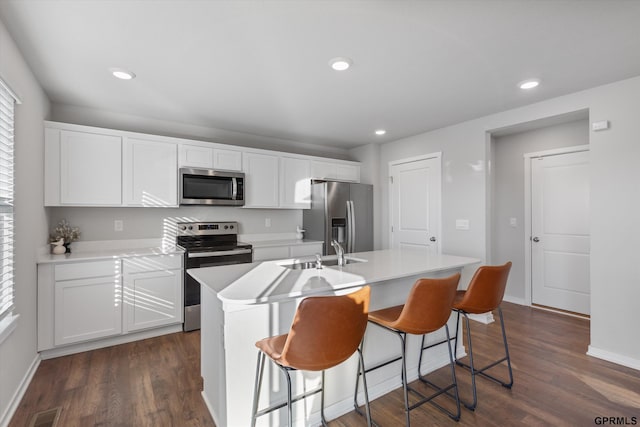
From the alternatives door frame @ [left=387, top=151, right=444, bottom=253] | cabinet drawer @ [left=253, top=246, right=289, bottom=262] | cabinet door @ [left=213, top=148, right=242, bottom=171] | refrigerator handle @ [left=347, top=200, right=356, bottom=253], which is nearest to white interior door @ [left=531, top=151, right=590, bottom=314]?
door frame @ [left=387, top=151, right=444, bottom=253]

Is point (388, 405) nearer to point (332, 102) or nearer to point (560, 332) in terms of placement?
point (560, 332)

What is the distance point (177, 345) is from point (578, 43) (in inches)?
165

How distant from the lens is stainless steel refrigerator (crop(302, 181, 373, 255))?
4.49m

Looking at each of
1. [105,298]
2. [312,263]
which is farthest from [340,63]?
[105,298]

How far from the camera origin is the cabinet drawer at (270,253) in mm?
3980

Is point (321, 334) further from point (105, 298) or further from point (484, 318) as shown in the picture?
point (484, 318)


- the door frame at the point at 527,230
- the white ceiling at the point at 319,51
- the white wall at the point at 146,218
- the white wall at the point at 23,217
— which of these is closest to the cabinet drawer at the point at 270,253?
the white wall at the point at 146,218

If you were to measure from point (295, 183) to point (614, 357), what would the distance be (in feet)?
12.8

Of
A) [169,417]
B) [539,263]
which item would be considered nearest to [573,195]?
[539,263]

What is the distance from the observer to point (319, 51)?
2.23m

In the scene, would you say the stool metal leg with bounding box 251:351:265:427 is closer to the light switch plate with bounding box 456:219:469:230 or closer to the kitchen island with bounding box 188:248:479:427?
the kitchen island with bounding box 188:248:479:427

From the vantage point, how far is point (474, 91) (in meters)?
2.99

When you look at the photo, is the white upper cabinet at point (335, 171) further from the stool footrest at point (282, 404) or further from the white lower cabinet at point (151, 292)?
the stool footrest at point (282, 404)

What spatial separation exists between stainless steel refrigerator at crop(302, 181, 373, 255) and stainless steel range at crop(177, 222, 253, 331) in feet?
3.71
